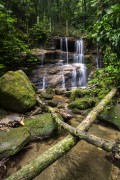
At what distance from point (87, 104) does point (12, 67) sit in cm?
633

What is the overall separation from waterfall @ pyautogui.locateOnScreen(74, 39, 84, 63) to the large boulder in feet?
28.1

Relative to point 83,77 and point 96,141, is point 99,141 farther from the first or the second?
point 83,77

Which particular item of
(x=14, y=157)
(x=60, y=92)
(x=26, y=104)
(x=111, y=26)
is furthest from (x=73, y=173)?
(x=60, y=92)

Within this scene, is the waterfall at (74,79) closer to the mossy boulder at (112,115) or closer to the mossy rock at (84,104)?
the mossy rock at (84,104)

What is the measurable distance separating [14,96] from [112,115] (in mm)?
2805

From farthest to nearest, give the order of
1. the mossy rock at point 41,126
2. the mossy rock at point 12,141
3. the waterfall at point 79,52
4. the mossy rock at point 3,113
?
the waterfall at point 79,52
the mossy rock at point 3,113
the mossy rock at point 41,126
the mossy rock at point 12,141

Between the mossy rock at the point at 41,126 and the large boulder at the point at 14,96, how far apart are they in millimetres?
1143

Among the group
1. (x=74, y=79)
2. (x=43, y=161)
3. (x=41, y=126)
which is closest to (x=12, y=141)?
(x=41, y=126)

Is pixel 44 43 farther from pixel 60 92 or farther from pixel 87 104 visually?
pixel 87 104

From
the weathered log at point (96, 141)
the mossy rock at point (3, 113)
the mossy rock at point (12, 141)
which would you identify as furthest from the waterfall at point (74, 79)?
the weathered log at point (96, 141)

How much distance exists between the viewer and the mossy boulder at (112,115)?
15.4 ft

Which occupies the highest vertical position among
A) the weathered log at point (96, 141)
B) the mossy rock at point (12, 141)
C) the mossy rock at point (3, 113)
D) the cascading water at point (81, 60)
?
the cascading water at point (81, 60)

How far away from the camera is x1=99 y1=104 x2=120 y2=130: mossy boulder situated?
4.68 meters

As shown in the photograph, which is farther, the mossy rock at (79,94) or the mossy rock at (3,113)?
the mossy rock at (79,94)
